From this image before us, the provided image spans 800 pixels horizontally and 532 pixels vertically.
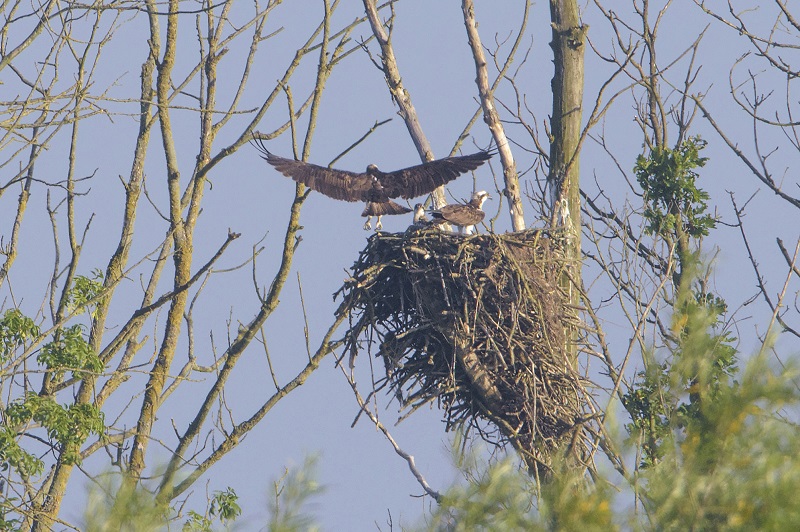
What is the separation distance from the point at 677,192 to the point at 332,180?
3.16 metres

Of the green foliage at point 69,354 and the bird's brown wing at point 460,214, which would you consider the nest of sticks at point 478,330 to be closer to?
the bird's brown wing at point 460,214

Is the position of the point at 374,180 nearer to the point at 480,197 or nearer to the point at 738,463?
the point at 480,197

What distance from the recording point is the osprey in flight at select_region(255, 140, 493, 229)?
10.1m

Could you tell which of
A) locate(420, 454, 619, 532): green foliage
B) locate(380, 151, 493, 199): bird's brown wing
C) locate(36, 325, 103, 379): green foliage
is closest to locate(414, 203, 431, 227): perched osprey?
locate(380, 151, 493, 199): bird's brown wing

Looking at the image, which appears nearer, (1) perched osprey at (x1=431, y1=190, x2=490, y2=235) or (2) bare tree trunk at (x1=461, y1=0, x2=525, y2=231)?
(1) perched osprey at (x1=431, y1=190, x2=490, y2=235)

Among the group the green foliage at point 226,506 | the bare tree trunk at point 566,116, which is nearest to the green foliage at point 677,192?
the bare tree trunk at point 566,116

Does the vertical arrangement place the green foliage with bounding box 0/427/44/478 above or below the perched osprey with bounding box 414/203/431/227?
below

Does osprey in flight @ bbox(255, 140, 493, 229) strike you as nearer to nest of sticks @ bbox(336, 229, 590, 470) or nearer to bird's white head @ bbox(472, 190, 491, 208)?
bird's white head @ bbox(472, 190, 491, 208)

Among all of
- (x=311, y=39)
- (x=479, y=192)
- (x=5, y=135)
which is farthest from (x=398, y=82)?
(x=5, y=135)

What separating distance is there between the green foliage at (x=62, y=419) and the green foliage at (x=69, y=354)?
0.28m

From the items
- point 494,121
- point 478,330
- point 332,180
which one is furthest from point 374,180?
point 478,330

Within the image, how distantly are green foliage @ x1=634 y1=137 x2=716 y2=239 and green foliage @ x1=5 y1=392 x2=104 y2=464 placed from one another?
4.82m

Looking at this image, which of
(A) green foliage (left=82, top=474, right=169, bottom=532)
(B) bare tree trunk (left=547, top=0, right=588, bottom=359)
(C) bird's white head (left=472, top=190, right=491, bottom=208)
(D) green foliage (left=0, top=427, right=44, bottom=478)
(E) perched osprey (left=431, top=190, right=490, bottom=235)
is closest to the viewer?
(A) green foliage (left=82, top=474, right=169, bottom=532)

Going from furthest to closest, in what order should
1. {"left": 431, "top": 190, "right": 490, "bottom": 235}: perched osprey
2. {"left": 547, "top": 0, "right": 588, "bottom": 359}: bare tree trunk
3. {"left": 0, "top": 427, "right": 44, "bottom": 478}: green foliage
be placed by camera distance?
1. {"left": 547, "top": 0, "right": 588, "bottom": 359}: bare tree trunk
2. {"left": 431, "top": 190, "right": 490, "bottom": 235}: perched osprey
3. {"left": 0, "top": 427, "right": 44, "bottom": 478}: green foliage
